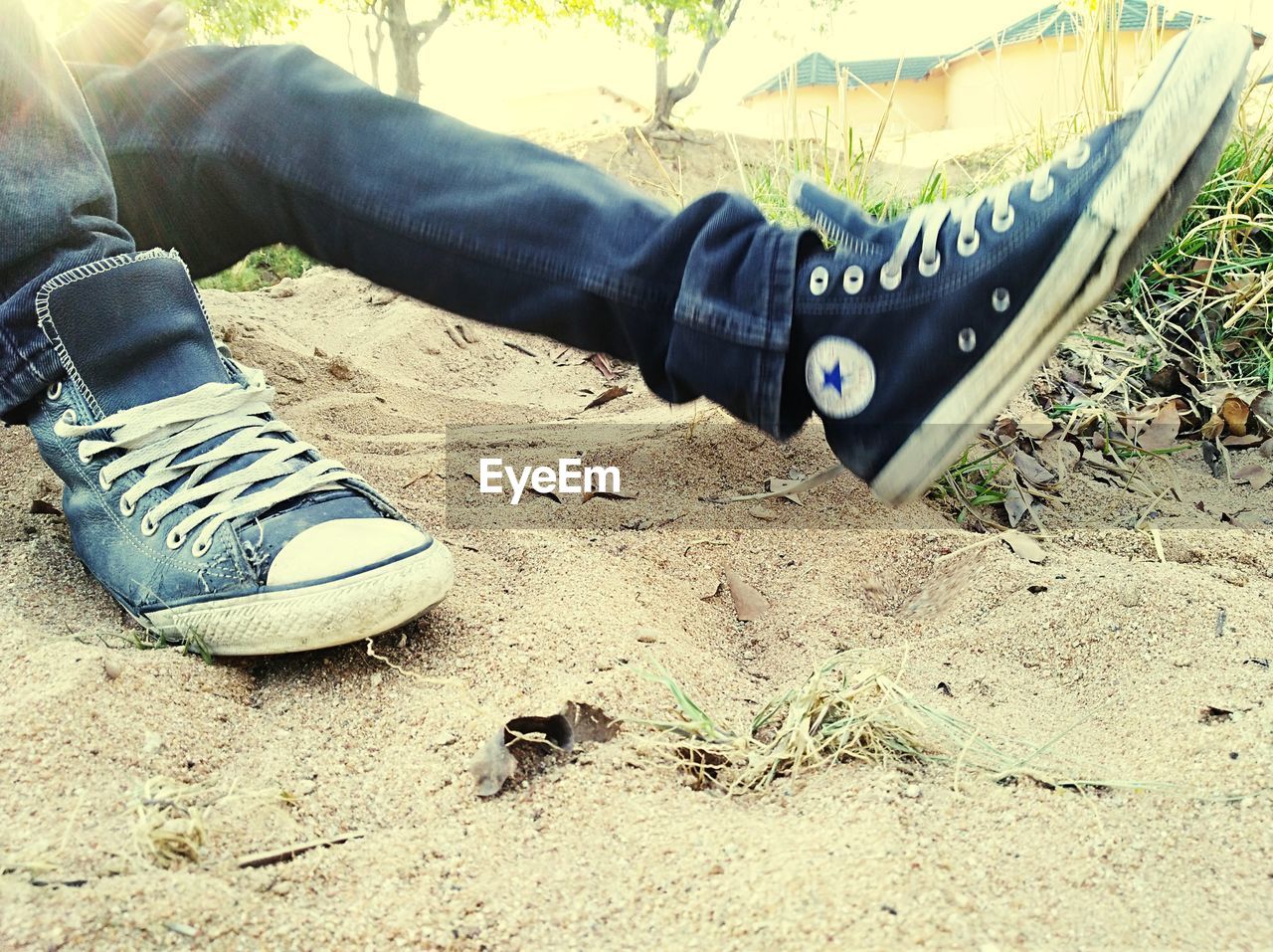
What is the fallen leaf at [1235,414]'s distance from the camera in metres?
2.04

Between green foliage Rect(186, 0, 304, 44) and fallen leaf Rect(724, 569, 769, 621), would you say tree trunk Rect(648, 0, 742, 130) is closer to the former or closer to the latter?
green foliage Rect(186, 0, 304, 44)

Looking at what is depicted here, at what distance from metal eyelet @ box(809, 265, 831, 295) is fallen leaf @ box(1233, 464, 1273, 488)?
141cm

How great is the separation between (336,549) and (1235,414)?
1.92m

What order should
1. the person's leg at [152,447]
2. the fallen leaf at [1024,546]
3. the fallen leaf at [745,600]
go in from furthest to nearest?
the fallen leaf at [1024,546]
the fallen leaf at [745,600]
the person's leg at [152,447]

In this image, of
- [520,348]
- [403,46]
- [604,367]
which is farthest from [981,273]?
[403,46]

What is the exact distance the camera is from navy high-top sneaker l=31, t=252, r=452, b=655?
42.8 inches

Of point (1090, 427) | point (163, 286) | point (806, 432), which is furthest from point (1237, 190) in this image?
point (163, 286)

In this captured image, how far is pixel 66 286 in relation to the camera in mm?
1145

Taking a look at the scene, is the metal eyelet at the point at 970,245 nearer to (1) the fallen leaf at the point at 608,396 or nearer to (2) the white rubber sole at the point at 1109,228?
(2) the white rubber sole at the point at 1109,228

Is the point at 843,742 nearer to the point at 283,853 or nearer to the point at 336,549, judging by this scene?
the point at 283,853

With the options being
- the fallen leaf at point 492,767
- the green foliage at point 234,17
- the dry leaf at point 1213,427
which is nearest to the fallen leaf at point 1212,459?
the dry leaf at point 1213,427

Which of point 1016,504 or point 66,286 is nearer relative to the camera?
point 66,286

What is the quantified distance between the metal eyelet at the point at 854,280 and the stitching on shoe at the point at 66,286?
87cm

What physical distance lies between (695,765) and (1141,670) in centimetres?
58
